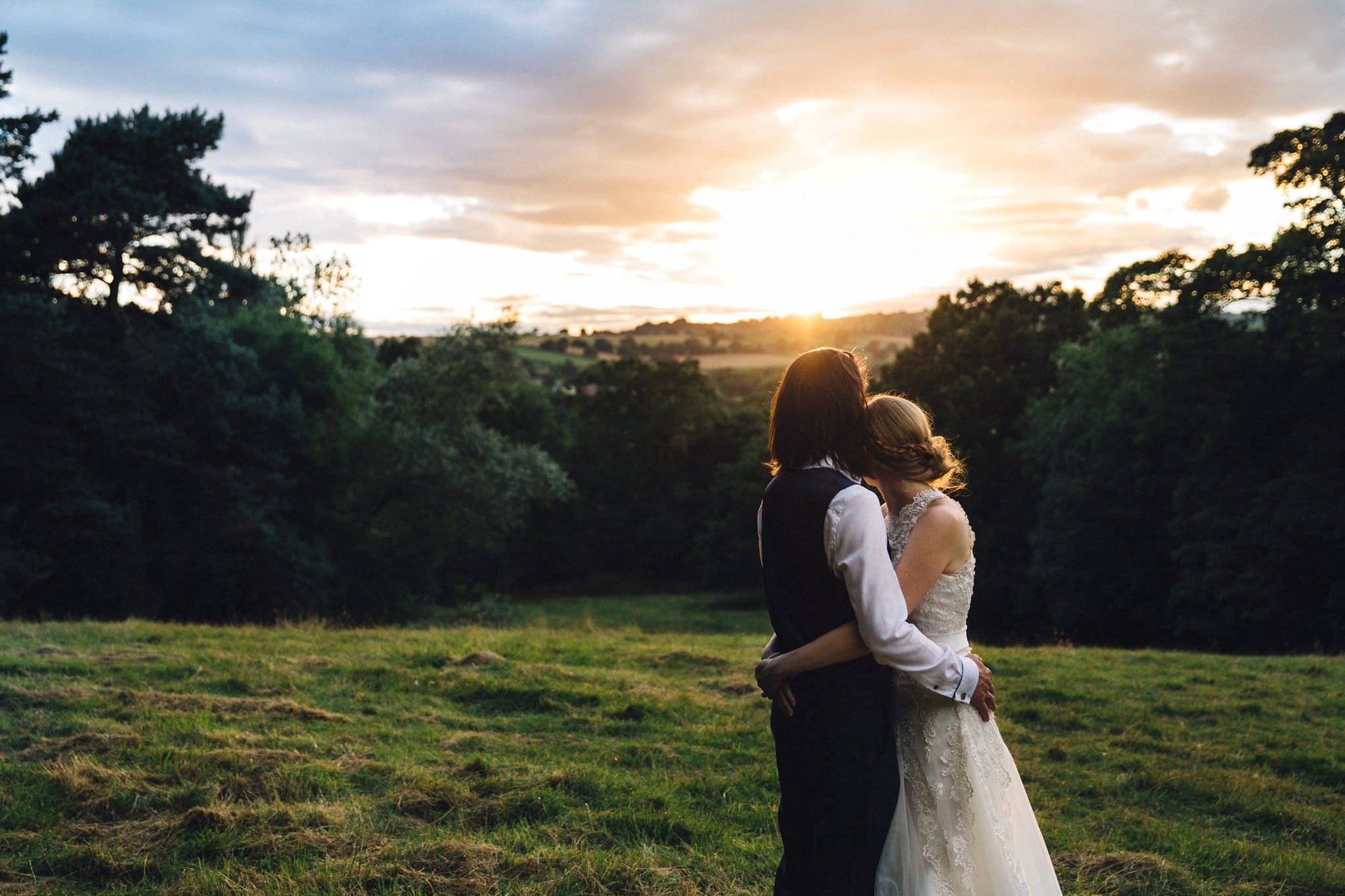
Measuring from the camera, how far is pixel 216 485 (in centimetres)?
2564

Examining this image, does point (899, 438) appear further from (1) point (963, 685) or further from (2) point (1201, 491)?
(2) point (1201, 491)

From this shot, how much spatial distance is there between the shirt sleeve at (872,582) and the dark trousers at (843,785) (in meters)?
0.27

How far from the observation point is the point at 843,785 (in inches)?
131

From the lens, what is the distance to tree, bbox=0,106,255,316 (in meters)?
24.6

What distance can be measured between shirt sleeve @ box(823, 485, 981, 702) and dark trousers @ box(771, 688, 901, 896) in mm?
272

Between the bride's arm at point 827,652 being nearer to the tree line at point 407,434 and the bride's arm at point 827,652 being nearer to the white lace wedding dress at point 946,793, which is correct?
the white lace wedding dress at point 946,793

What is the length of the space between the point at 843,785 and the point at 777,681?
1.33ft

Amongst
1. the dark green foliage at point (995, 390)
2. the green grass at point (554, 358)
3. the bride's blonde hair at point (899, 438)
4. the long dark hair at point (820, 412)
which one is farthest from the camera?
the green grass at point (554, 358)

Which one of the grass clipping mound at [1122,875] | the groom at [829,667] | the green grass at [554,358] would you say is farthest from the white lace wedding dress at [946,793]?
the green grass at [554,358]

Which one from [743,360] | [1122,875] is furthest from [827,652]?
[743,360]

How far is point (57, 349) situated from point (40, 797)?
2132 centimetres

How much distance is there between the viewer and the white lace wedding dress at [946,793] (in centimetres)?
345

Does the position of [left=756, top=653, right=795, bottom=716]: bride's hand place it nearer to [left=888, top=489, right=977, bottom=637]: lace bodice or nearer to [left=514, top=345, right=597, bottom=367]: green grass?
[left=888, top=489, right=977, bottom=637]: lace bodice

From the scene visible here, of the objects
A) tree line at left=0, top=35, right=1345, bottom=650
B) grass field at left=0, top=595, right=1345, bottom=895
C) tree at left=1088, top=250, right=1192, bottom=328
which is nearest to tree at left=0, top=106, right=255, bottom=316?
tree line at left=0, top=35, right=1345, bottom=650
